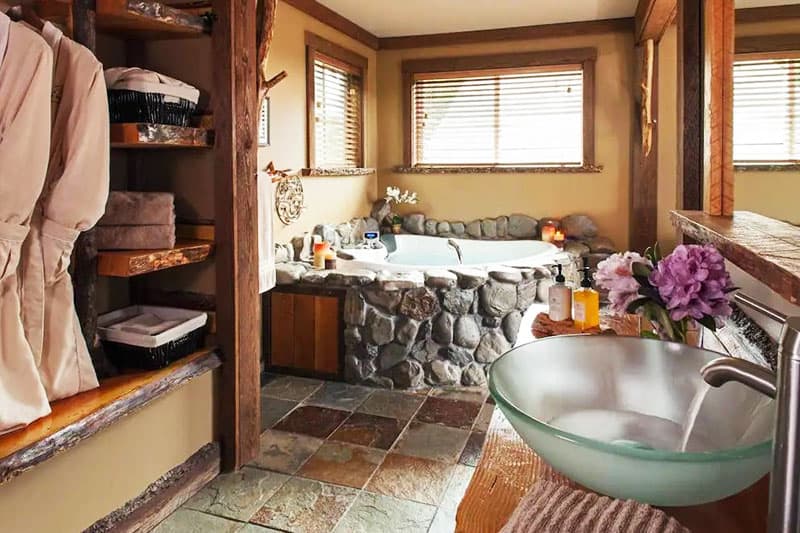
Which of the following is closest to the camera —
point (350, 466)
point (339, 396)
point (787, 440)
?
point (787, 440)

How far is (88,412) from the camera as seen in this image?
1.84 meters

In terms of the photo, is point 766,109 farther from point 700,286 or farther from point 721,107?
point 700,286

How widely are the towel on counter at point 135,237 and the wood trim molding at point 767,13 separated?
1.88 metres

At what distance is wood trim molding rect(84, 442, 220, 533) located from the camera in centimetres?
198

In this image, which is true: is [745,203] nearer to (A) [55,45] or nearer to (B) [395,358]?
(A) [55,45]

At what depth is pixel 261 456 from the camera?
8.68 ft

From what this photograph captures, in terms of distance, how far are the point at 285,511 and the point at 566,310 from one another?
1249 millimetres

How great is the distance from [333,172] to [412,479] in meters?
2.81

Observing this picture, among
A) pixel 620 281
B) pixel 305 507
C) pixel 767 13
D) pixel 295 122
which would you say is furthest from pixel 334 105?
pixel 620 281

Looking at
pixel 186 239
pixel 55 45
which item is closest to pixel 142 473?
pixel 186 239

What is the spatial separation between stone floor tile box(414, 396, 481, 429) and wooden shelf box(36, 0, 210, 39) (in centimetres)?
204

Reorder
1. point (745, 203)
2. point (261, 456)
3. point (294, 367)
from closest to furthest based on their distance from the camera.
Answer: point (745, 203) → point (261, 456) → point (294, 367)

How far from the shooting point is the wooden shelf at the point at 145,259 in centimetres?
200

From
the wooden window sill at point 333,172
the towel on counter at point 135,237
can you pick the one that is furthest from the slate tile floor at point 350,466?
the wooden window sill at point 333,172
